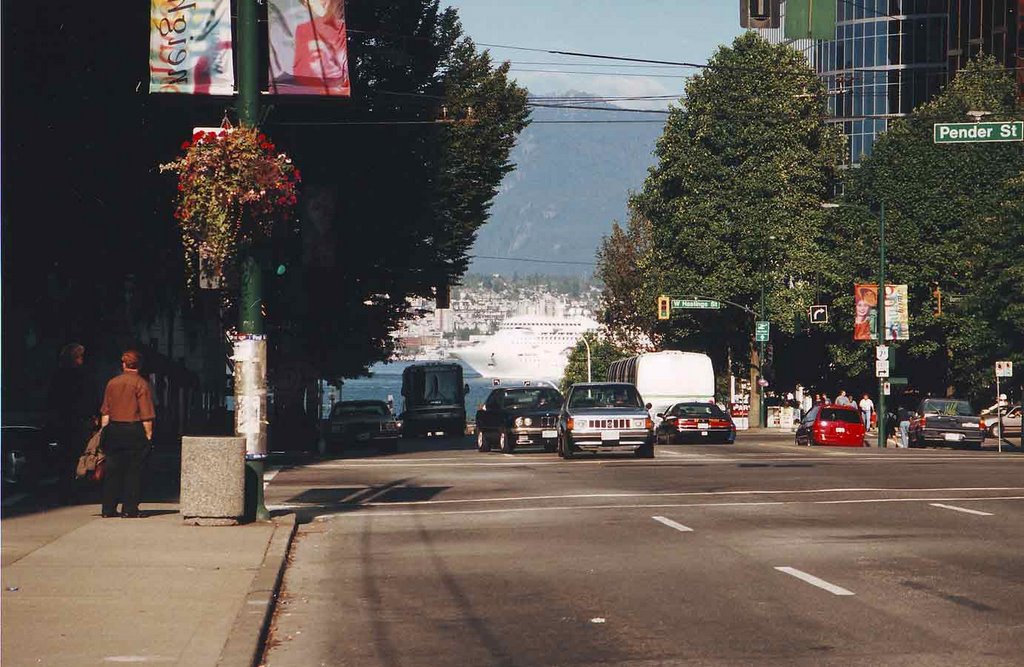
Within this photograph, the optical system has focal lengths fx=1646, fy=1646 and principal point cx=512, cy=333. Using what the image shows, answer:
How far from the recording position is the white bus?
62.0 metres

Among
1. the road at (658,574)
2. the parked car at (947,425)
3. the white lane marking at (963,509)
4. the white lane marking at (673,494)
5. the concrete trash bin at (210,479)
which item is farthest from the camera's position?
the parked car at (947,425)

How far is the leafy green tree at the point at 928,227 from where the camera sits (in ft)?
220

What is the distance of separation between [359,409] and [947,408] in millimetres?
19238

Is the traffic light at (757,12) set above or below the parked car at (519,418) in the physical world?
above

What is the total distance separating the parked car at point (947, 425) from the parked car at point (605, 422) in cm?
2031

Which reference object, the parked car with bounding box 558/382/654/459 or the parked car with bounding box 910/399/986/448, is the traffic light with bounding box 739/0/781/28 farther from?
the parked car with bounding box 910/399/986/448

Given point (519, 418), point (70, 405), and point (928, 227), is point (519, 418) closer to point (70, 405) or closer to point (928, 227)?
point (70, 405)

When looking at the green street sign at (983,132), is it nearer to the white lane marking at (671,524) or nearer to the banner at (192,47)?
the white lane marking at (671,524)

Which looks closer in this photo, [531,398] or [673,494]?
[673,494]

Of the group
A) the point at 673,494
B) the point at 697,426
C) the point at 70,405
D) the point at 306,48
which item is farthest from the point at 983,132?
the point at 697,426

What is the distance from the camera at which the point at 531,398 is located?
41.1m

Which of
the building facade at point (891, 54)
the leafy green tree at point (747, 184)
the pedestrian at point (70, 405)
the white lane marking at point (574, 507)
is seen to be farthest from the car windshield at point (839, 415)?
the building facade at point (891, 54)

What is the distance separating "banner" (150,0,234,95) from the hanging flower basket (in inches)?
34.8

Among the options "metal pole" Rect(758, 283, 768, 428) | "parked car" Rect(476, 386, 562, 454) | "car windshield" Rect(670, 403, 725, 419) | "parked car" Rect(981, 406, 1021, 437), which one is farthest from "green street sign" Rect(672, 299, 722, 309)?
"parked car" Rect(476, 386, 562, 454)
